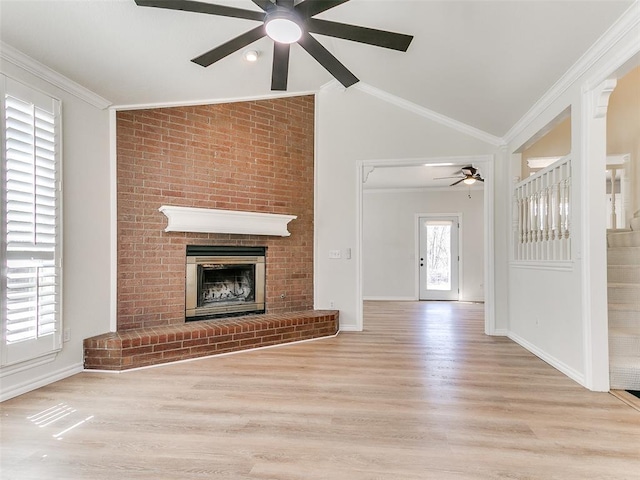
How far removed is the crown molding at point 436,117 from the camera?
4.39 metres

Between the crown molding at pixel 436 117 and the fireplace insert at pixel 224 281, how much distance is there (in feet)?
7.99

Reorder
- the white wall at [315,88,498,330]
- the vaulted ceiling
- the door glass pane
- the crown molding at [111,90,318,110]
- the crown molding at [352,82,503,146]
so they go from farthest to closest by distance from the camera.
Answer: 1. the door glass pane
2. the white wall at [315,88,498,330]
3. the crown molding at [352,82,503,146]
4. the crown molding at [111,90,318,110]
5. the vaulted ceiling

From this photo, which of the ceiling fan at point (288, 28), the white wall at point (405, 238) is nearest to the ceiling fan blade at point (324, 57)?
the ceiling fan at point (288, 28)

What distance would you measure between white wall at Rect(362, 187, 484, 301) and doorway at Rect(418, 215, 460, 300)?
0.44ft

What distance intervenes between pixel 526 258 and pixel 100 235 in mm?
4386

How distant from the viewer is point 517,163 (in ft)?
14.2

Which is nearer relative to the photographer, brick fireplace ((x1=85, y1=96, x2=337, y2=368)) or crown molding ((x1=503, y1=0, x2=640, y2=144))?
crown molding ((x1=503, y1=0, x2=640, y2=144))

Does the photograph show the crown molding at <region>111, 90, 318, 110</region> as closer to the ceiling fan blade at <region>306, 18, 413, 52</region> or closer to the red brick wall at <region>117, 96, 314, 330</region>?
the red brick wall at <region>117, 96, 314, 330</region>

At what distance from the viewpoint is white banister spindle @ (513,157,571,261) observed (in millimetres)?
3133

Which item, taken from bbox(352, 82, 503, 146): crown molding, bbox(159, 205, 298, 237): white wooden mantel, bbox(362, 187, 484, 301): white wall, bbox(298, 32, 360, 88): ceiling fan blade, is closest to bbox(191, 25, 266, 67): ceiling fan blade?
bbox(298, 32, 360, 88): ceiling fan blade

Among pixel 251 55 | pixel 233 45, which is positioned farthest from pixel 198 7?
pixel 251 55

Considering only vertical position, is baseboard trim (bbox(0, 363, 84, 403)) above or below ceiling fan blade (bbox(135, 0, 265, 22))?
below

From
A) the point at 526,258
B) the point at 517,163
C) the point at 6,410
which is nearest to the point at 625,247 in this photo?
the point at 526,258

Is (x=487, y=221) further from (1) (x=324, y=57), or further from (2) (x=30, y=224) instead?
(2) (x=30, y=224)
